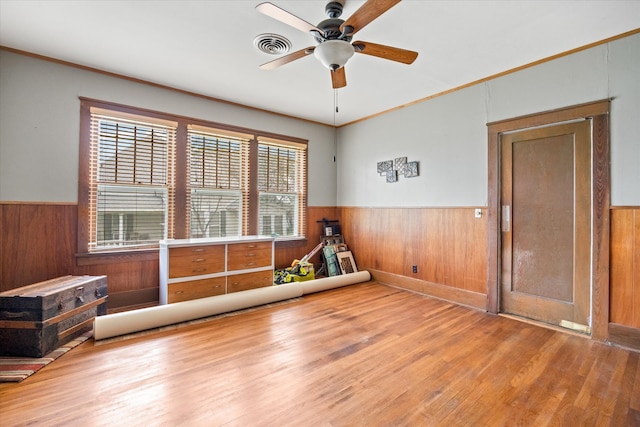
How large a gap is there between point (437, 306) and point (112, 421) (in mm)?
3477

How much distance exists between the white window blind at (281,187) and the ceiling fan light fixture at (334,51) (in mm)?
2725

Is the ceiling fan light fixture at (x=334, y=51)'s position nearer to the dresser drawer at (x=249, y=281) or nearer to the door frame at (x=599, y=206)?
the door frame at (x=599, y=206)

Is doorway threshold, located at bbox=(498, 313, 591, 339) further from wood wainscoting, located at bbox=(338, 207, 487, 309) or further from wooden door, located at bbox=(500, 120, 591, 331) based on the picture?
wood wainscoting, located at bbox=(338, 207, 487, 309)

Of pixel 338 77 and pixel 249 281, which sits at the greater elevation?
pixel 338 77

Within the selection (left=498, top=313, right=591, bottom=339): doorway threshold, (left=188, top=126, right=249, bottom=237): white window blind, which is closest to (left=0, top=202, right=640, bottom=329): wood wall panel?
(left=498, top=313, right=591, bottom=339): doorway threshold

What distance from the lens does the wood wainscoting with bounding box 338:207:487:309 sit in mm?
3764

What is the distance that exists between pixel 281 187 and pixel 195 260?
2116mm

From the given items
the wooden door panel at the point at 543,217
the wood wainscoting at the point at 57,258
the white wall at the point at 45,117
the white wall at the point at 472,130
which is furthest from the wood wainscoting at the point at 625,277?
the white wall at the point at 45,117

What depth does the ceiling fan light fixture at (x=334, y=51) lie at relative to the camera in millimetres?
2213

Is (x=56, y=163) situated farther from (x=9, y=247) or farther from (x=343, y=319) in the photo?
(x=343, y=319)

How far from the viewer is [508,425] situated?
170 centimetres

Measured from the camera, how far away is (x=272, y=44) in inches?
112

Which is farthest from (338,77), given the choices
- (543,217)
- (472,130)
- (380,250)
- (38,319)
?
(38,319)

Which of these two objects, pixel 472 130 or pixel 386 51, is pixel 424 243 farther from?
pixel 386 51
